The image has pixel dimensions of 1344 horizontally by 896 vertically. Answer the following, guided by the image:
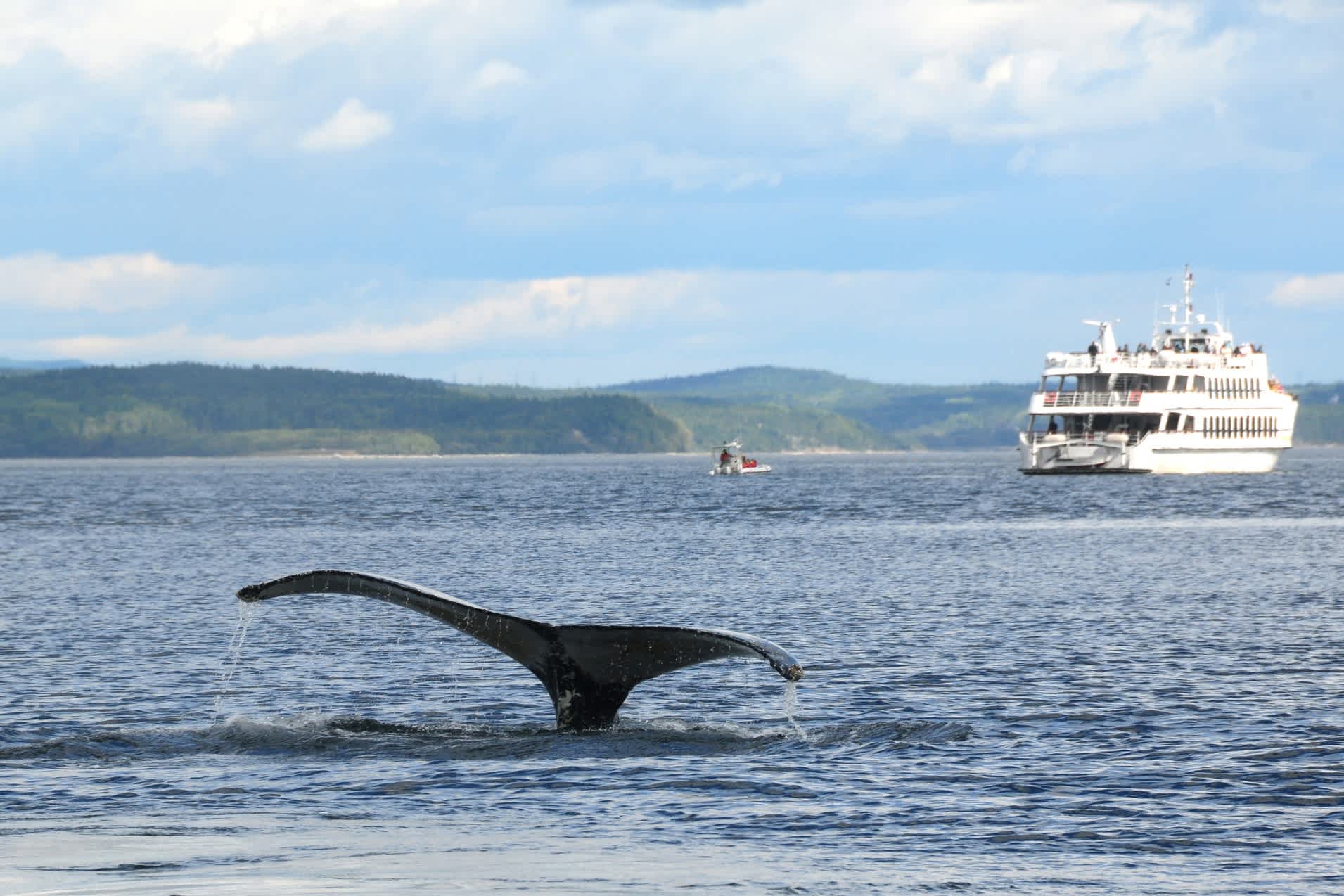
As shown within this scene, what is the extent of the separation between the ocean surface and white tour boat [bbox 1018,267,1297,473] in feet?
258

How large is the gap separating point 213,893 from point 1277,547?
173 feet

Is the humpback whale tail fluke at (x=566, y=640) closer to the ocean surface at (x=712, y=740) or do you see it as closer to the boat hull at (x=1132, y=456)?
the ocean surface at (x=712, y=740)

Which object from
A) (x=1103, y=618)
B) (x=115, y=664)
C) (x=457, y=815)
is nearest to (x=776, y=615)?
(x=1103, y=618)

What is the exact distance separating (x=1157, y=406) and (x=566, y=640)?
119m

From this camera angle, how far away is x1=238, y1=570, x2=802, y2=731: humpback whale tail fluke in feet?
52.1

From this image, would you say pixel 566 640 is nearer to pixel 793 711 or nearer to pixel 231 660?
pixel 793 711

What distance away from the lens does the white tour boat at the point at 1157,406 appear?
5133 inches

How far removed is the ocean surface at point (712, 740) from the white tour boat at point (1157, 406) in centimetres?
7874

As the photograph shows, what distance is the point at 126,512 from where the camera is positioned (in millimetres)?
100562

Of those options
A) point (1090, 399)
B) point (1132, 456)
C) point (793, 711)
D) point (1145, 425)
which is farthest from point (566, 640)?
point (1145, 425)

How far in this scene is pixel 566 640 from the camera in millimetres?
17312

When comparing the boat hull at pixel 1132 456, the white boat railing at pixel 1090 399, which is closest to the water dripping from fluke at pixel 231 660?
the white boat railing at pixel 1090 399

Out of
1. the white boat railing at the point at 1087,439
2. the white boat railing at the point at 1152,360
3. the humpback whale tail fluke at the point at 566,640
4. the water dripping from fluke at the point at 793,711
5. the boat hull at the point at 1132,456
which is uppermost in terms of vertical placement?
the white boat railing at the point at 1152,360

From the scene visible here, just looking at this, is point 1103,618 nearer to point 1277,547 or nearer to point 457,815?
point 457,815
